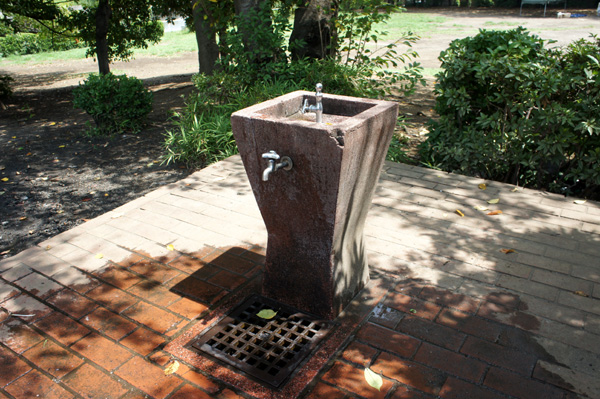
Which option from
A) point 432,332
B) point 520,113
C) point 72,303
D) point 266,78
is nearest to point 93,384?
point 72,303

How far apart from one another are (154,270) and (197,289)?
0.45 metres

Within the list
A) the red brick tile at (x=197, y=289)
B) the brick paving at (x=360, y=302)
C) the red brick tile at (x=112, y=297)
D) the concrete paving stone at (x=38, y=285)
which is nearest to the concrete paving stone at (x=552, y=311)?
the brick paving at (x=360, y=302)

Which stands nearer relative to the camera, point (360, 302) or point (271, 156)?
point (271, 156)

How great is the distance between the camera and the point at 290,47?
7926mm

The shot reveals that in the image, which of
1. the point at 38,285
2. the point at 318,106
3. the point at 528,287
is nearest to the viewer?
the point at 318,106

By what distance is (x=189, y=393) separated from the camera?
2.50m

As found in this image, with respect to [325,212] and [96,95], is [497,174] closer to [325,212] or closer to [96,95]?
[325,212]

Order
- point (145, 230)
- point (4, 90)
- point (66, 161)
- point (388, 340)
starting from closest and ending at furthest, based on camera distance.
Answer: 1. point (388, 340)
2. point (145, 230)
3. point (66, 161)
4. point (4, 90)

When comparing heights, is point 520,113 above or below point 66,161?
above

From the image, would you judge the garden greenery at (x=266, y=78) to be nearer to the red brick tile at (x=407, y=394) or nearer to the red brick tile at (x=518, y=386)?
the red brick tile at (x=407, y=394)

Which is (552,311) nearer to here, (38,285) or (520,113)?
(520,113)

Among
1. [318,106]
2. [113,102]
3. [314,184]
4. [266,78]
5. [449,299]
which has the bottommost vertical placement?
[449,299]

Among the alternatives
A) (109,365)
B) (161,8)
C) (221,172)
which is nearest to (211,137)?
(221,172)

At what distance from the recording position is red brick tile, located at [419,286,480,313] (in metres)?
3.12
